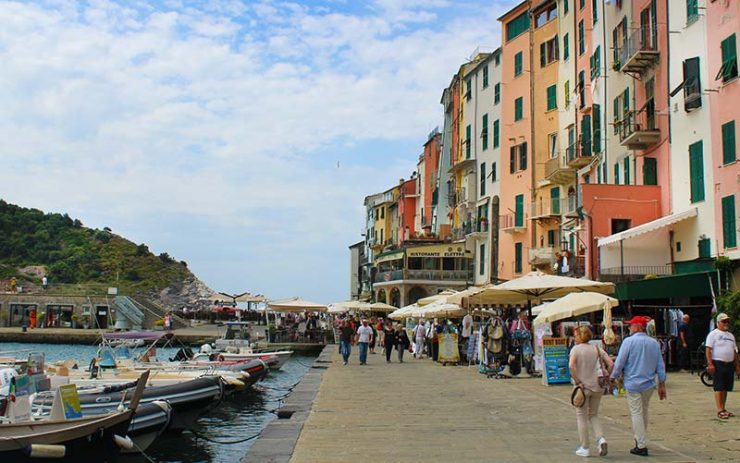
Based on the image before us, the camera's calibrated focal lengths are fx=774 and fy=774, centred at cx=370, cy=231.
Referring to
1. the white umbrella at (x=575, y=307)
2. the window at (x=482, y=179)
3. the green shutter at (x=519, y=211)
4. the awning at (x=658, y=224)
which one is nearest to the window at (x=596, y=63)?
the awning at (x=658, y=224)

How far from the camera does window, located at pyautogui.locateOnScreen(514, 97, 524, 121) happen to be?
160ft

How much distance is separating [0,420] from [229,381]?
11789mm

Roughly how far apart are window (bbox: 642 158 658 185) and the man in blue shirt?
20037 mm

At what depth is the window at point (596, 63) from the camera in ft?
116

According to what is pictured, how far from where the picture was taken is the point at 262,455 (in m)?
10.8

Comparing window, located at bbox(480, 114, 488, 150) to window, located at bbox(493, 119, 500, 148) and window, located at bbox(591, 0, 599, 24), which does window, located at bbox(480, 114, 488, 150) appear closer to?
window, located at bbox(493, 119, 500, 148)

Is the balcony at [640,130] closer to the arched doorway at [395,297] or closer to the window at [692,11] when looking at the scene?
the window at [692,11]

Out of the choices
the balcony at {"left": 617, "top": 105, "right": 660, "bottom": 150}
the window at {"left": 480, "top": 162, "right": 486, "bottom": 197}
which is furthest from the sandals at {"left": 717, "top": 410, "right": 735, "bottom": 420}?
the window at {"left": 480, "top": 162, "right": 486, "bottom": 197}

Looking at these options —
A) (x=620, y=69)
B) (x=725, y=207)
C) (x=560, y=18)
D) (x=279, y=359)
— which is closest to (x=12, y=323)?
(x=279, y=359)

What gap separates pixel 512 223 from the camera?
49125 mm

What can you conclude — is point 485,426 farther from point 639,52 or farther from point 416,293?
point 416,293

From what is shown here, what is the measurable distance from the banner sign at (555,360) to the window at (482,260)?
33530mm

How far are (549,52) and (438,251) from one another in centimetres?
1978

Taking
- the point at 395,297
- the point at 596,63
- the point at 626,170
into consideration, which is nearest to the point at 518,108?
the point at 596,63
